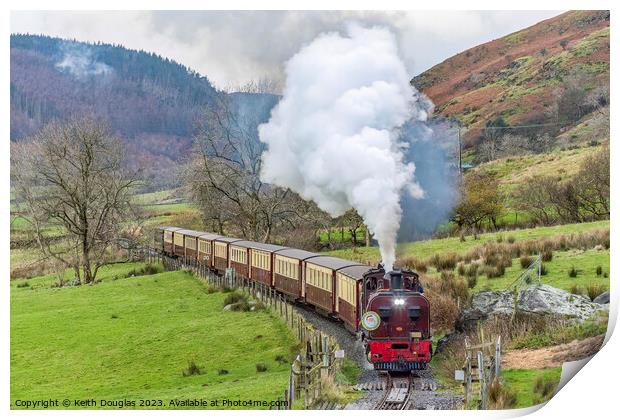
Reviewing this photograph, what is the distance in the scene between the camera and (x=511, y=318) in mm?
13555

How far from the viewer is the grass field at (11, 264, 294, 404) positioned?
13.4m

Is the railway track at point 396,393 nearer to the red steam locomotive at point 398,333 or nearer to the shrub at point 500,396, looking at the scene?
the red steam locomotive at point 398,333

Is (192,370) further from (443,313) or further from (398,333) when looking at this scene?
(443,313)

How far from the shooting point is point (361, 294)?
13.2m

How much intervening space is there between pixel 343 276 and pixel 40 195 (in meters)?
11.3

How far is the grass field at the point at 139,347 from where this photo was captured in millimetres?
13422

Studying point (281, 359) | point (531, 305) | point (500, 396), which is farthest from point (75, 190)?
point (500, 396)

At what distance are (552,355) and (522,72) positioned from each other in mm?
5715

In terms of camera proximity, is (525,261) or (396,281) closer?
(396,281)

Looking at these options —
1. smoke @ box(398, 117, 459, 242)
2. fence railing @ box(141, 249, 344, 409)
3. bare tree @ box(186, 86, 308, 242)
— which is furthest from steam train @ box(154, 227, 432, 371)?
bare tree @ box(186, 86, 308, 242)

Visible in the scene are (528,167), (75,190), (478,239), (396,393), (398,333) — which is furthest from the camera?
(75,190)
